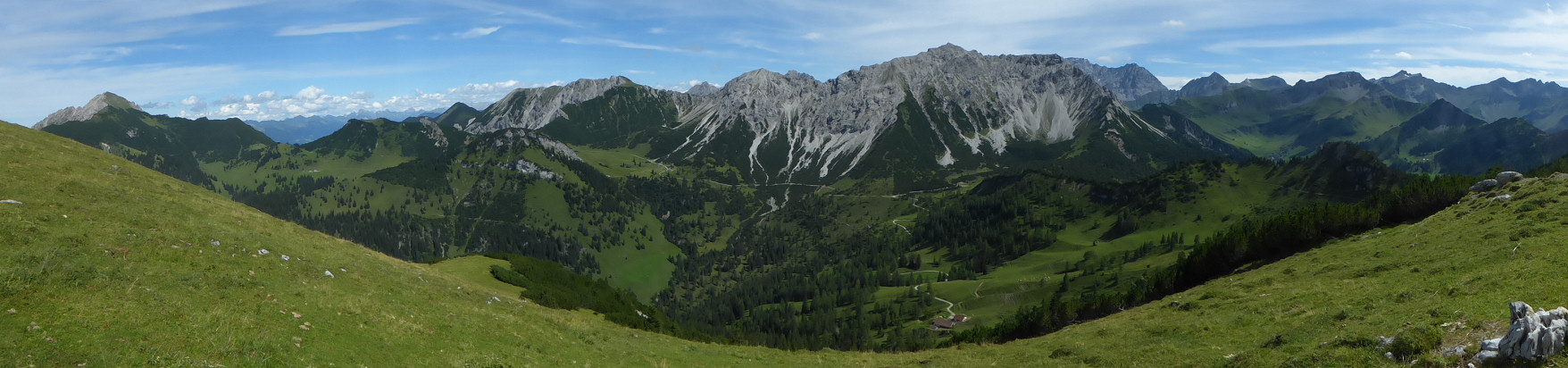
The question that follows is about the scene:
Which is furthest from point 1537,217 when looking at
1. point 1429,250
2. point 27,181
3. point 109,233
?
point 27,181

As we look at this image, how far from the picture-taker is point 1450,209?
59.8m

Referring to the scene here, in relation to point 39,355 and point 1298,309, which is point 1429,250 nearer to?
point 1298,309

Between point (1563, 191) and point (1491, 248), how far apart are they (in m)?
18.6

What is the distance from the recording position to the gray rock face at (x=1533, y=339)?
19391 mm

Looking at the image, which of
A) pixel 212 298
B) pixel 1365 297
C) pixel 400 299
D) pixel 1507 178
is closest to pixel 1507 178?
pixel 1507 178

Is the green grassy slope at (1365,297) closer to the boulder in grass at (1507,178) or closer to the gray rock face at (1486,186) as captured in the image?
the gray rock face at (1486,186)

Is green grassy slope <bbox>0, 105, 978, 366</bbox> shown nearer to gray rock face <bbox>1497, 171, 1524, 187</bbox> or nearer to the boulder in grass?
gray rock face <bbox>1497, 171, 1524, 187</bbox>

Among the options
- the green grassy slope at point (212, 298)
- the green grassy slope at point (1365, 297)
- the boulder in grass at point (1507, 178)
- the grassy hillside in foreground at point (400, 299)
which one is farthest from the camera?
the boulder in grass at point (1507, 178)

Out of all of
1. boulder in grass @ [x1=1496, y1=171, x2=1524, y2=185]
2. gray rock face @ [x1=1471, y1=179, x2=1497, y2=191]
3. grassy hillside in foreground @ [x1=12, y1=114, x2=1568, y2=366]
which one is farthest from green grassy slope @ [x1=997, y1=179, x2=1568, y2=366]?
boulder in grass @ [x1=1496, y1=171, x2=1524, y2=185]

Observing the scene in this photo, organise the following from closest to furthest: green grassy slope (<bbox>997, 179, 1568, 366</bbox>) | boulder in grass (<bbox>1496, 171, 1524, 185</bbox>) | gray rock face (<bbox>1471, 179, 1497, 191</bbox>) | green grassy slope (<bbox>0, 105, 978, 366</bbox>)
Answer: green grassy slope (<bbox>0, 105, 978, 366</bbox>) → green grassy slope (<bbox>997, 179, 1568, 366</bbox>) → boulder in grass (<bbox>1496, 171, 1524, 185</bbox>) → gray rock face (<bbox>1471, 179, 1497, 191</bbox>)

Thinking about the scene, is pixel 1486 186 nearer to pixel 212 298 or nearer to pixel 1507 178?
pixel 1507 178

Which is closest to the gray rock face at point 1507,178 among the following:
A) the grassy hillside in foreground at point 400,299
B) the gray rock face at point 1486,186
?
the gray rock face at point 1486,186

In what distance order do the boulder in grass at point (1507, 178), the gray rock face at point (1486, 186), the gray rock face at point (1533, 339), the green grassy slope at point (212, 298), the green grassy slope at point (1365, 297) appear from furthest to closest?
the gray rock face at point (1486, 186)
the boulder in grass at point (1507, 178)
the green grassy slope at point (1365, 297)
the green grassy slope at point (212, 298)
the gray rock face at point (1533, 339)

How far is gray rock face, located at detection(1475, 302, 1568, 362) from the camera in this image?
19.4 m
